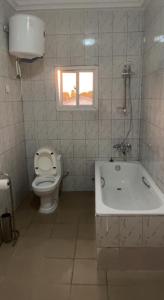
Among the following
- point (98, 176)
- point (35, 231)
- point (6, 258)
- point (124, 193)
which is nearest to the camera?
point (6, 258)

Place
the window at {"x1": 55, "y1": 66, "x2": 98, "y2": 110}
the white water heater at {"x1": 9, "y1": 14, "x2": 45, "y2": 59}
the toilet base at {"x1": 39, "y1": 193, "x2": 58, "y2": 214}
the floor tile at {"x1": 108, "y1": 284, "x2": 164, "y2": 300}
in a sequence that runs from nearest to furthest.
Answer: the floor tile at {"x1": 108, "y1": 284, "x2": 164, "y2": 300} < the white water heater at {"x1": 9, "y1": 14, "x2": 45, "y2": 59} < the toilet base at {"x1": 39, "y1": 193, "x2": 58, "y2": 214} < the window at {"x1": 55, "y1": 66, "x2": 98, "y2": 110}

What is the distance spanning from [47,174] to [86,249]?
1257 millimetres

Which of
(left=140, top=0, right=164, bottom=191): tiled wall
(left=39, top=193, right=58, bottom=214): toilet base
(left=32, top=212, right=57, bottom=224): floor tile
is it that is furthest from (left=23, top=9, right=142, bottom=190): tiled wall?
(left=32, top=212, right=57, bottom=224): floor tile

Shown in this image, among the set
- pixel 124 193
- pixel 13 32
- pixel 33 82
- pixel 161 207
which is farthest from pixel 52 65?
pixel 161 207

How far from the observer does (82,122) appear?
11.0 ft

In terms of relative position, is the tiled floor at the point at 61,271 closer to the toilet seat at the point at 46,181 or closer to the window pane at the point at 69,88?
the toilet seat at the point at 46,181

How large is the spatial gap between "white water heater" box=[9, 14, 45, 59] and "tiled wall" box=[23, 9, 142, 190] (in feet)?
1.62

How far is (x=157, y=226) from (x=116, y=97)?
2033mm

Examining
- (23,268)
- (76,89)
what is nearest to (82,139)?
(76,89)

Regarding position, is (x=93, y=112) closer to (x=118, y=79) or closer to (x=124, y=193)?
(x=118, y=79)

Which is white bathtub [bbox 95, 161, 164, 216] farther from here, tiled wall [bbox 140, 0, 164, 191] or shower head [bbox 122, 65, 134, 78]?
shower head [bbox 122, 65, 134, 78]

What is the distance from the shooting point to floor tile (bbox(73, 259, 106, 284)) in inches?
71.8

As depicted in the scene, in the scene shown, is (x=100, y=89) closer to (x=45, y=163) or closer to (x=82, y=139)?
(x=82, y=139)

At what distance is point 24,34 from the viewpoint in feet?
8.44
